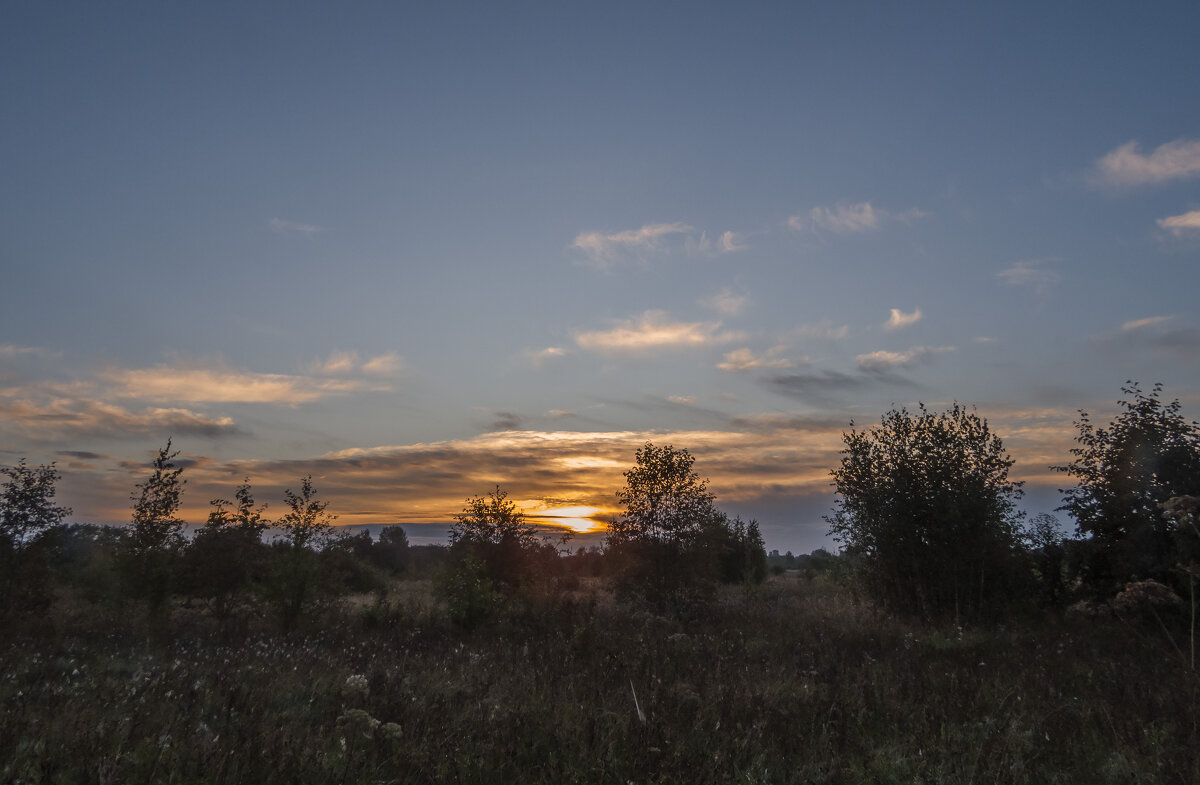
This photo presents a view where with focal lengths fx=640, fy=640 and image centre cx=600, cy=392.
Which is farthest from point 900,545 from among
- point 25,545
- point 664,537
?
point 25,545

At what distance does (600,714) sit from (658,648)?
630 centimetres

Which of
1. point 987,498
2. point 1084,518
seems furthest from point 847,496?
point 1084,518

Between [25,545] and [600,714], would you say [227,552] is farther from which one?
[600,714]

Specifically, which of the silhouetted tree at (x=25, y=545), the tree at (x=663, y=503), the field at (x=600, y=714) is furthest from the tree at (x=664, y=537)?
the silhouetted tree at (x=25, y=545)

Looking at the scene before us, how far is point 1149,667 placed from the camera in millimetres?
11617

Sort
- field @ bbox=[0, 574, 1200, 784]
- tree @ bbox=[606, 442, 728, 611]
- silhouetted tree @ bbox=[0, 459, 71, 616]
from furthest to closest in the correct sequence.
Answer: tree @ bbox=[606, 442, 728, 611], silhouetted tree @ bbox=[0, 459, 71, 616], field @ bbox=[0, 574, 1200, 784]

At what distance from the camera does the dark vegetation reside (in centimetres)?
621

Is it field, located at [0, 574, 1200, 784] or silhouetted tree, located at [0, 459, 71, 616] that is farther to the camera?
silhouetted tree, located at [0, 459, 71, 616]

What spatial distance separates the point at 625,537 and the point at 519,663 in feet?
54.3

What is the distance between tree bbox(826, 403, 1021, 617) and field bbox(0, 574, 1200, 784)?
5369mm

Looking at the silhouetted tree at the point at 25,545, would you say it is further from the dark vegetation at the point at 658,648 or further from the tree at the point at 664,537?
the tree at the point at 664,537

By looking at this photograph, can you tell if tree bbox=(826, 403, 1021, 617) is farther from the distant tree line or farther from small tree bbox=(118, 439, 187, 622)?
small tree bbox=(118, 439, 187, 622)

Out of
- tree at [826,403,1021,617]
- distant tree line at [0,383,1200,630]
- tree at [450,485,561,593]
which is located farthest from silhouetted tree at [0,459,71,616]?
tree at [826,403,1021,617]

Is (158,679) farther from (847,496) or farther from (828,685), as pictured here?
(847,496)
